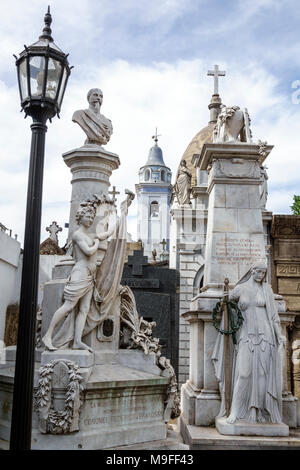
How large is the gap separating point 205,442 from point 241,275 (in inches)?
Result: 107

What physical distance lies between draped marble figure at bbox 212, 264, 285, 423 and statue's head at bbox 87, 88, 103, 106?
12.6 ft

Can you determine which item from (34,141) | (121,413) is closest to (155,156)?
(121,413)

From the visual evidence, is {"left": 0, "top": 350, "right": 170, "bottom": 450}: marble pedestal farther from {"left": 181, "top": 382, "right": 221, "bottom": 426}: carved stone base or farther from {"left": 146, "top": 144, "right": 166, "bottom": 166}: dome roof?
{"left": 146, "top": 144, "right": 166, "bottom": 166}: dome roof

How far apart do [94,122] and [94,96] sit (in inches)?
19.5

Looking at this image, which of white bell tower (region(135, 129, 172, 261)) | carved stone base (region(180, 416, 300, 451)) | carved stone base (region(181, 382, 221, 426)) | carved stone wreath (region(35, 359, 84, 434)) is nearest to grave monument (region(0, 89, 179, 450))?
carved stone wreath (region(35, 359, 84, 434))

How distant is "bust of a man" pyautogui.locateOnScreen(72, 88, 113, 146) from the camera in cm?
748

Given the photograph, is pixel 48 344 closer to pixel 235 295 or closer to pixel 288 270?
pixel 235 295

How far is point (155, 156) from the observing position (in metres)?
57.4

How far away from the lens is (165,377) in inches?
245

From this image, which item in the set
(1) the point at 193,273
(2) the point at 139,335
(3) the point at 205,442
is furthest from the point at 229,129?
(1) the point at 193,273

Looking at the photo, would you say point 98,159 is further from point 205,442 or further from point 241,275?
point 205,442

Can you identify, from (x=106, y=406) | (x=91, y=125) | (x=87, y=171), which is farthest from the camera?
(x=91, y=125)

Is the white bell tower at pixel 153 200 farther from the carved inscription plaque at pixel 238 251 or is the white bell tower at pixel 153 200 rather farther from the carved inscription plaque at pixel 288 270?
the carved inscription plaque at pixel 238 251

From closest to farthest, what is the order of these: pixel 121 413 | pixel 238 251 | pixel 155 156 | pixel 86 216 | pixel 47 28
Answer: pixel 47 28
pixel 121 413
pixel 86 216
pixel 238 251
pixel 155 156
